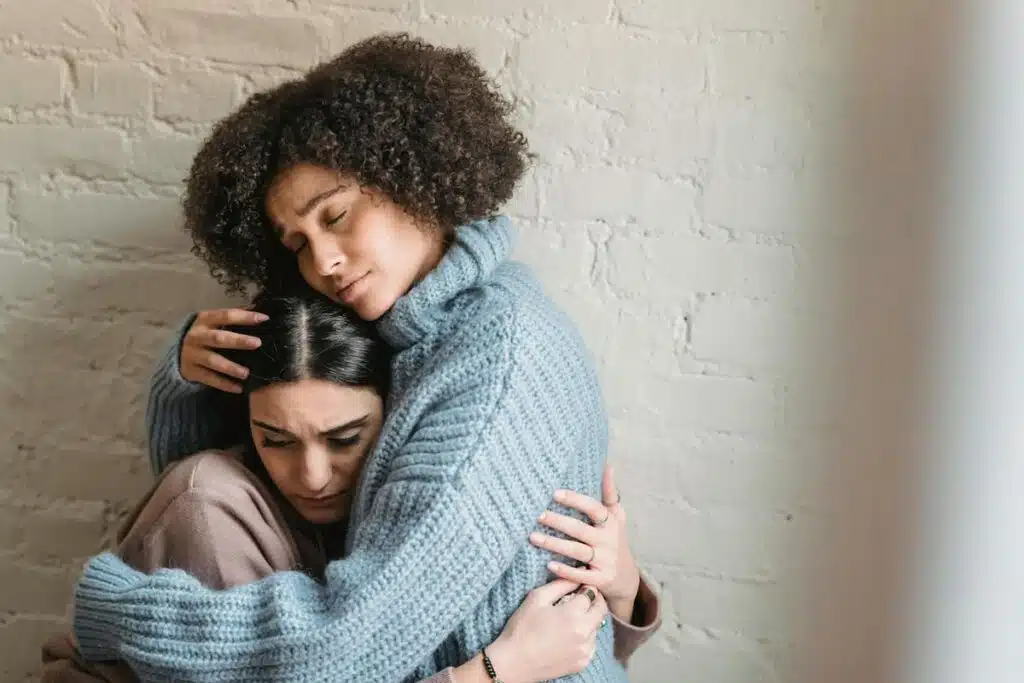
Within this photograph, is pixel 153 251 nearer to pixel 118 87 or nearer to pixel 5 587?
pixel 118 87

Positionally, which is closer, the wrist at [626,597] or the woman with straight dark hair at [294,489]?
the woman with straight dark hair at [294,489]

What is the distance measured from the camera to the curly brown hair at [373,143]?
A: 1.03 metres

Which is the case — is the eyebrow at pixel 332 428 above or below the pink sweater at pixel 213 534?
above

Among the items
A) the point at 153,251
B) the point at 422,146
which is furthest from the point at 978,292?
the point at 153,251

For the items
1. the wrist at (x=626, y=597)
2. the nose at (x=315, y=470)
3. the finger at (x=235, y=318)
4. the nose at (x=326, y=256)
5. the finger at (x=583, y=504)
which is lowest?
the wrist at (x=626, y=597)

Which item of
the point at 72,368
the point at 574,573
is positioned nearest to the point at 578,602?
the point at 574,573

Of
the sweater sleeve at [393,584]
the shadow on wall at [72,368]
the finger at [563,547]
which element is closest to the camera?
the sweater sleeve at [393,584]

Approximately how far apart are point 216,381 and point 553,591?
47cm

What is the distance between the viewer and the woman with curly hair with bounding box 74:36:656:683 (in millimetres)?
889

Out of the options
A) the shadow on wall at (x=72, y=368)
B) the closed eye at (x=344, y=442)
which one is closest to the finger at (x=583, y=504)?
the closed eye at (x=344, y=442)

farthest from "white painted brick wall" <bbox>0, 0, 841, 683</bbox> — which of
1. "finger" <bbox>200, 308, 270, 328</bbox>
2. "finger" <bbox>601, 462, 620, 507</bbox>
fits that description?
"finger" <bbox>200, 308, 270, 328</bbox>

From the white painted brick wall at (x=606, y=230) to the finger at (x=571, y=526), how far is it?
0.89 feet

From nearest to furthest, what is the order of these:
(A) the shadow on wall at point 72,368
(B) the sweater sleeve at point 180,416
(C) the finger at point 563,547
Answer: (C) the finger at point 563,547, (B) the sweater sleeve at point 180,416, (A) the shadow on wall at point 72,368

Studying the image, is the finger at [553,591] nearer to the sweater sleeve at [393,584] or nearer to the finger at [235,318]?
the sweater sleeve at [393,584]
